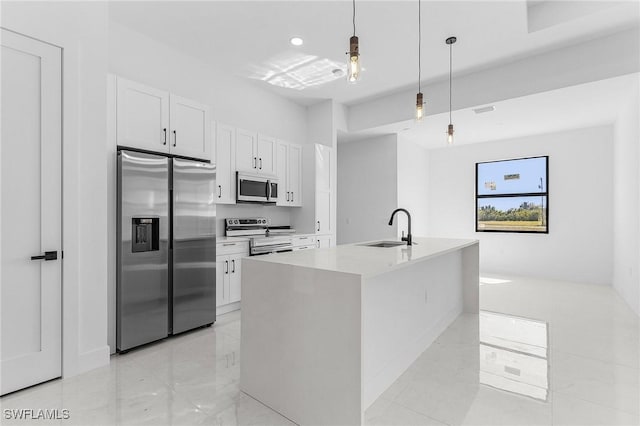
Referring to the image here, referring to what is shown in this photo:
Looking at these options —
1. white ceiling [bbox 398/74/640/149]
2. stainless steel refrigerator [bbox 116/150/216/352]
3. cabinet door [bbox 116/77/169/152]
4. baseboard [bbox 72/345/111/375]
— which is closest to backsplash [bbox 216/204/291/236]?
stainless steel refrigerator [bbox 116/150/216/352]

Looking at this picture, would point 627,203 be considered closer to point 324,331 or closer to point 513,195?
point 513,195

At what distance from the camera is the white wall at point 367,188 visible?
629cm

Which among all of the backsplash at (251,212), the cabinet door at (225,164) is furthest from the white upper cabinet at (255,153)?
the backsplash at (251,212)

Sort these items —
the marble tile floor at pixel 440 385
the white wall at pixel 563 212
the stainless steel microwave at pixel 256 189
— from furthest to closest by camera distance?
the white wall at pixel 563 212, the stainless steel microwave at pixel 256 189, the marble tile floor at pixel 440 385

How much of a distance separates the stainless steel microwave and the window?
15.3 feet

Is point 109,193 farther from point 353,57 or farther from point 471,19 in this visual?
point 471,19

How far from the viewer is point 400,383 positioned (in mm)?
2268

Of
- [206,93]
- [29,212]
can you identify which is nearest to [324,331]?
[29,212]

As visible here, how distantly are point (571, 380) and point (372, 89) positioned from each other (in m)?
4.39

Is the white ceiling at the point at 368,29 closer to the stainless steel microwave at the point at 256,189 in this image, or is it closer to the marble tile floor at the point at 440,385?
the stainless steel microwave at the point at 256,189

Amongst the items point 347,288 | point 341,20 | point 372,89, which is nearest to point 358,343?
point 347,288

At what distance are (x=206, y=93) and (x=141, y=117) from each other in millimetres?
1487

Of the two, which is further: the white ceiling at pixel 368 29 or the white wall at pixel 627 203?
the white wall at pixel 627 203

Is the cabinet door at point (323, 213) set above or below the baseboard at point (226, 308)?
above
